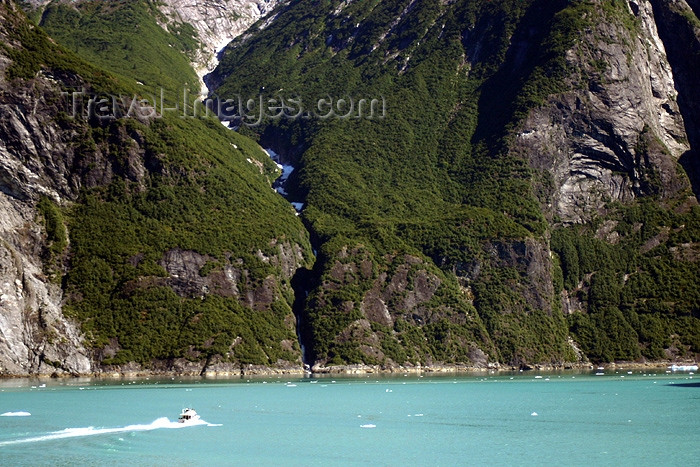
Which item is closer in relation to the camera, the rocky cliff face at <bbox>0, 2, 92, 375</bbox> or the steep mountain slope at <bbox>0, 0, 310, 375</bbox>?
the rocky cliff face at <bbox>0, 2, 92, 375</bbox>

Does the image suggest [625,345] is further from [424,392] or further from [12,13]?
[12,13]

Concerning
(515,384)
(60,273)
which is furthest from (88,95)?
(515,384)

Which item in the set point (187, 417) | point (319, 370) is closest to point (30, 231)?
point (319, 370)

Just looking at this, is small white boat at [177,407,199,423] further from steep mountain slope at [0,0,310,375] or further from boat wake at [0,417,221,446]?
steep mountain slope at [0,0,310,375]

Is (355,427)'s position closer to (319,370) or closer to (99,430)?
(99,430)

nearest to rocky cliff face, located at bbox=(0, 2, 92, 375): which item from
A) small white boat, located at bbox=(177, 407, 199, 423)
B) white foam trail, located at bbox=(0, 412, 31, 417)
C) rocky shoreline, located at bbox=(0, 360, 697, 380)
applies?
rocky shoreline, located at bbox=(0, 360, 697, 380)

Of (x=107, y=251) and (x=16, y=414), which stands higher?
(x=107, y=251)
